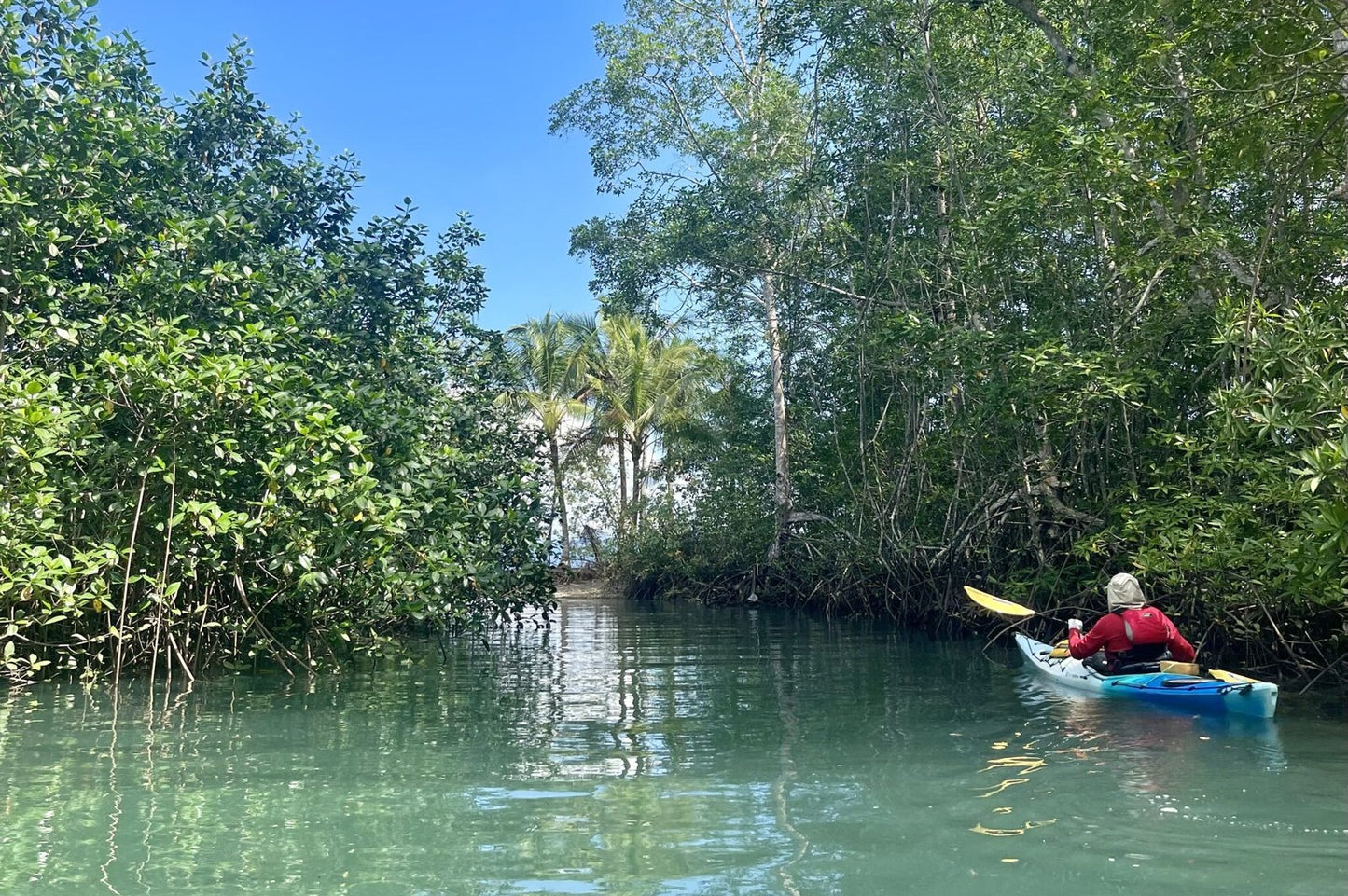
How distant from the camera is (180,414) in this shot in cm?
733

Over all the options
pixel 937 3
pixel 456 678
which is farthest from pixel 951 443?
pixel 456 678

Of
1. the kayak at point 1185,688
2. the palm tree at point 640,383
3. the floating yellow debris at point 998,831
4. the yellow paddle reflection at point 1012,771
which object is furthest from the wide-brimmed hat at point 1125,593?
the palm tree at point 640,383

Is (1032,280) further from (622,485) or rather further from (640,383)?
(622,485)

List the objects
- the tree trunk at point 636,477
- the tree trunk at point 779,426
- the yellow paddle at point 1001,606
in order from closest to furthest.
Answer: the yellow paddle at point 1001,606 < the tree trunk at point 779,426 < the tree trunk at point 636,477

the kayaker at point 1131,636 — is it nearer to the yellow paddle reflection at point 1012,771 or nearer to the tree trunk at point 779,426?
the yellow paddle reflection at point 1012,771

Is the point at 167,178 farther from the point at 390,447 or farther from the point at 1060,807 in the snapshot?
the point at 1060,807

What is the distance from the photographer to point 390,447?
9414 millimetres

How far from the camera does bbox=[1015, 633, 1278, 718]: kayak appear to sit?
6434 mm

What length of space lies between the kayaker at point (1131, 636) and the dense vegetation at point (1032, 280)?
44 cm

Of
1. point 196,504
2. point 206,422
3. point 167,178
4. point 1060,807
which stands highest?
point 167,178

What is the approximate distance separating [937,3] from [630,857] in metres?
11.6

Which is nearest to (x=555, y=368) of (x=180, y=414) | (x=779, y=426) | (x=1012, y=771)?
(x=779, y=426)

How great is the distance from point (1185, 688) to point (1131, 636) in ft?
2.24

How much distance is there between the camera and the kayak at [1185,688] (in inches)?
253
